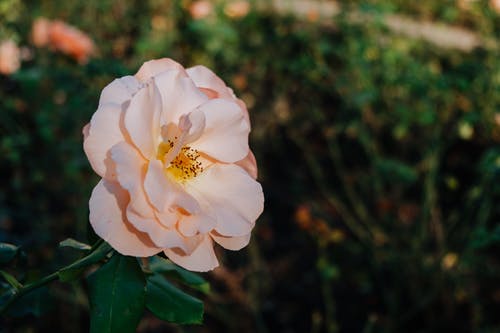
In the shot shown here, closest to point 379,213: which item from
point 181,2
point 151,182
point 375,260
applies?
point 375,260

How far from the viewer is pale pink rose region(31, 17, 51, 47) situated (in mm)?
2316

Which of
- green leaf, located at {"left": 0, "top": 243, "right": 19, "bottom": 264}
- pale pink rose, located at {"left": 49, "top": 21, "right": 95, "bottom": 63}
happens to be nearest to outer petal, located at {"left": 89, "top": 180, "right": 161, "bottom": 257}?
green leaf, located at {"left": 0, "top": 243, "right": 19, "bottom": 264}

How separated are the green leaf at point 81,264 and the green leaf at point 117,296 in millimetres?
13

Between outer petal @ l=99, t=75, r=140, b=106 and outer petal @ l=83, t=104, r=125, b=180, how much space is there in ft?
0.06

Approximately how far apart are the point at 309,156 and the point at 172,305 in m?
2.16

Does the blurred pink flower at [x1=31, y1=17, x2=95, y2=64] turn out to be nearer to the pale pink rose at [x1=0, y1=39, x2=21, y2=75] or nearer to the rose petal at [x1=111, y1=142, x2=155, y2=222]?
the pale pink rose at [x1=0, y1=39, x2=21, y2=75]

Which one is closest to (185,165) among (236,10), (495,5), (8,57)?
(8,57)

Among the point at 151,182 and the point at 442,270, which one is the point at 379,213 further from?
the point at 151,182

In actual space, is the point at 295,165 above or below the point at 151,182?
below

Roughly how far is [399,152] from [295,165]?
1.81 feet

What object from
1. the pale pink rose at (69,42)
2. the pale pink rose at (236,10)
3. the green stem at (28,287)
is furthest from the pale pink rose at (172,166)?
the pale pink rose at (236,10)

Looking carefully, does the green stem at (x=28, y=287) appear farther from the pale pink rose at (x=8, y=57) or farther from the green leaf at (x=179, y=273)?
the pale pink rose at (x=8, y=57)

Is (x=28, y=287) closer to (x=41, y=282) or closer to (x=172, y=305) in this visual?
(x=41, y=282)

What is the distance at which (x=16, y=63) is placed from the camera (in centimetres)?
230
